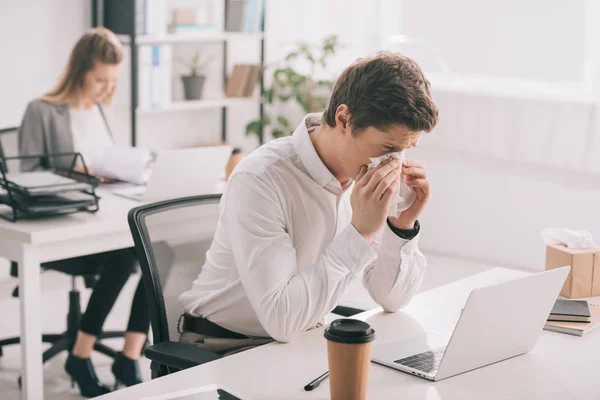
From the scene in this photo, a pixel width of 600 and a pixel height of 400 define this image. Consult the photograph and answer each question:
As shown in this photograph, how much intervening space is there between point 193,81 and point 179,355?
134 inches

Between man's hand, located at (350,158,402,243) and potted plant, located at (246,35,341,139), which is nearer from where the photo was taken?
man's hand, located at (350,158,402,243)

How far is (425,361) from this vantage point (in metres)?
1.51

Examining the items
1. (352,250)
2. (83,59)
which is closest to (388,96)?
(352,250)

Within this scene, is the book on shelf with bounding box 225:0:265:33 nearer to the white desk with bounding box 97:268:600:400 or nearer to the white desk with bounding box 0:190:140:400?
the white desk with bounding box 0:190:140:400

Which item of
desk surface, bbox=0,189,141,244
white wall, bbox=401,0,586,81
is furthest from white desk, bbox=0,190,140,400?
white wall, bbox=401,0,586,81

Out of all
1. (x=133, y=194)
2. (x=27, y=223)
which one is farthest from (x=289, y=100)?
(x=27, y=223)

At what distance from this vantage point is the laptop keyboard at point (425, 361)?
1.47 m

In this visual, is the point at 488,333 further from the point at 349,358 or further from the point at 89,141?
the point at 89,141

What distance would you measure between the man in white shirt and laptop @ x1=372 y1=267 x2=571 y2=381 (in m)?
0.19

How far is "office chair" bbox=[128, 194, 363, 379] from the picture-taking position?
1.71 meters

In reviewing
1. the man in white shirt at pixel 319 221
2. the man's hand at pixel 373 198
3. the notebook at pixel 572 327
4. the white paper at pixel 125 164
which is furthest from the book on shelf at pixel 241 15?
the notebook at pixel 572 327

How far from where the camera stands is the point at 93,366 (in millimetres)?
3094

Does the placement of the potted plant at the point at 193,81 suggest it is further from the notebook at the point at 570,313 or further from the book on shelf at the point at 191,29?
the notebook at the point at 570,313

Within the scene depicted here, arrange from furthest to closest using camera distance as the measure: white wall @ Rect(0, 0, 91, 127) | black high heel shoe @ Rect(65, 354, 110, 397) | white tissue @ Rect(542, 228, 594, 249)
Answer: white wall @ Rect(0, 0, 91, 127) → black high heel shoe @ Rect(65, 354, 110, 397) → white tissue @ Rect(542, 228, 594, 249)
